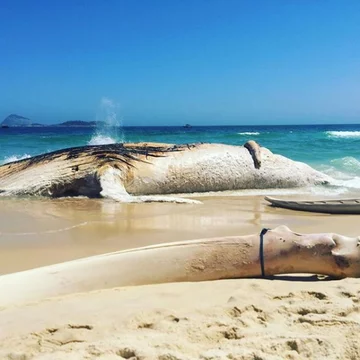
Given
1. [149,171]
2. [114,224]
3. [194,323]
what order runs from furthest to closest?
[149,171]
[114,224]
[194,323]

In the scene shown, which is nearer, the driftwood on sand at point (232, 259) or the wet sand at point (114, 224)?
the driftwood on sand at point (232, 259)

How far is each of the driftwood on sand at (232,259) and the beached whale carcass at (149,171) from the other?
4842 mm

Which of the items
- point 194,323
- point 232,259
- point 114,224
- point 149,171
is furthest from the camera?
point 149,171

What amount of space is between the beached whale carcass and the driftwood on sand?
15.9 feet

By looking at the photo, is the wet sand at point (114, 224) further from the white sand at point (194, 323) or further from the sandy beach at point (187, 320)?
Answer: the white sand at point (194, 323)

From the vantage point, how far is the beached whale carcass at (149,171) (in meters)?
9.00

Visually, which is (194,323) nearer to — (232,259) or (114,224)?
A: (232,259)

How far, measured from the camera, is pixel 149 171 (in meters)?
9.73

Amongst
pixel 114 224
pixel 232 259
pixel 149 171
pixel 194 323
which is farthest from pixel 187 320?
pixel 149 171

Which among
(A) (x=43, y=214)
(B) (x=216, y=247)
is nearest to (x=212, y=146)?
(A) (x=43, y=214)

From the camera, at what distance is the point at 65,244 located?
4891 mm

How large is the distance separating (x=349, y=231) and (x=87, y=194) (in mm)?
4871

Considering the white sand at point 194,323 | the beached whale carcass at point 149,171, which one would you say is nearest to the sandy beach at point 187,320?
the white sand at point 194,323

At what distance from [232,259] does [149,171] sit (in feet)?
20.8
